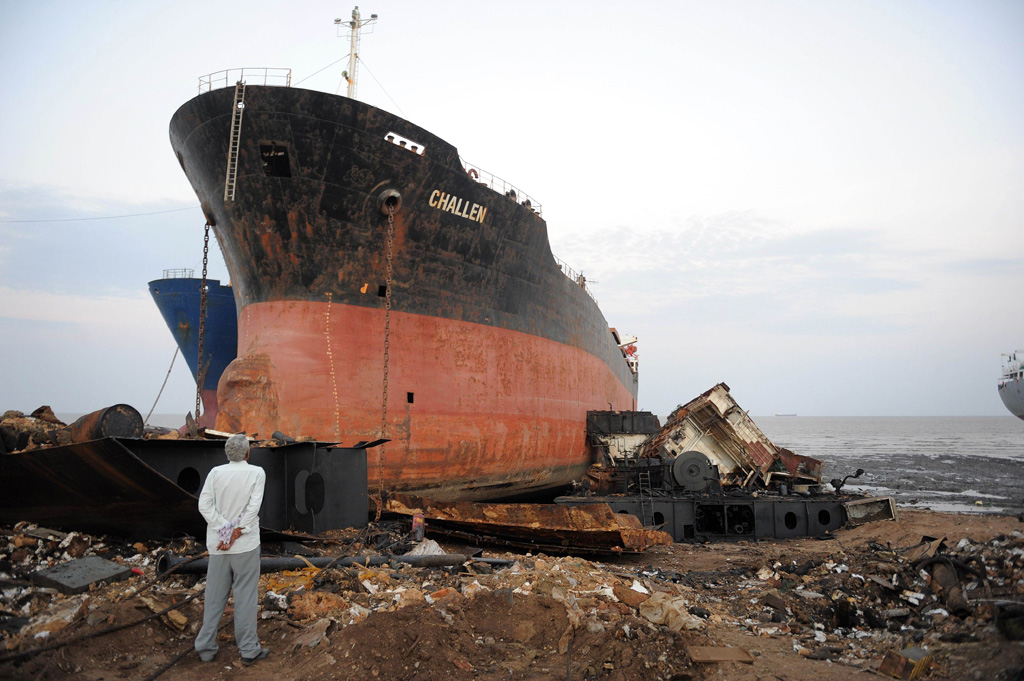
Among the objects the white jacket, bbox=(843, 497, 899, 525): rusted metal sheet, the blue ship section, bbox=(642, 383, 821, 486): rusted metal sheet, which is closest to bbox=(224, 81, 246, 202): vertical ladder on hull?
the white jacket

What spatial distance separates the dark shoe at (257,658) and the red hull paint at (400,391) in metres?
6.72

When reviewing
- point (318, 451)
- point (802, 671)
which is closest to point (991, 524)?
point (802, 671)

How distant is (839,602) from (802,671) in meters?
1.79

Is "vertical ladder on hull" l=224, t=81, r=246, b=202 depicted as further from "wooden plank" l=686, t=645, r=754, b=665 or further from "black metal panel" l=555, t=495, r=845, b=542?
"wooden plank" l=686, t=645, r=754, b=665

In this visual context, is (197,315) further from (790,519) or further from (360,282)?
(790,519)

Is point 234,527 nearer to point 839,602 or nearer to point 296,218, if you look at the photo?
point 839,602

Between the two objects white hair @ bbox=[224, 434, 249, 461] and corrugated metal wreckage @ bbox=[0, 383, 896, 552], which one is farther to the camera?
corrugated metal wreckage @ bbox=[0, 383, 896, 552]

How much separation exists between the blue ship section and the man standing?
1878 cm

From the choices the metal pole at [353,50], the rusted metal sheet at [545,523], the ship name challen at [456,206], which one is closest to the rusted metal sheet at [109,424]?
the rusted metal sheet at [545,523]

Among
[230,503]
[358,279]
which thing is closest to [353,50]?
[358,279]

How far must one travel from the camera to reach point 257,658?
12.5ft

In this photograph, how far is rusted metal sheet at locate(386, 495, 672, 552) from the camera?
29.7 feet

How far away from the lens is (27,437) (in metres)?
6.02

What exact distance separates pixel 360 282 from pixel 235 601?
26.2 feet
